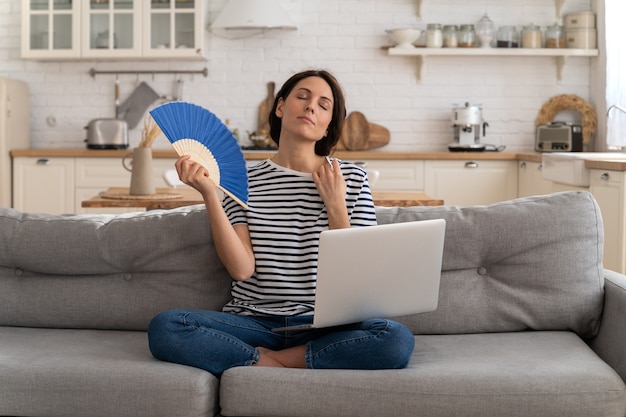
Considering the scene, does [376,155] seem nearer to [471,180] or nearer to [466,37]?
[471,180]

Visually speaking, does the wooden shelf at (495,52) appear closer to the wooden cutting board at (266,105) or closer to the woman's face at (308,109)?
the wooden cutting board at (266,105)

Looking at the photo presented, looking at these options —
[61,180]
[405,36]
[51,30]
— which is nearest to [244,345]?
[61,180]

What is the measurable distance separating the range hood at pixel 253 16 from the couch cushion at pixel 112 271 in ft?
12.3

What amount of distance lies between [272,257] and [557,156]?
3057 mm

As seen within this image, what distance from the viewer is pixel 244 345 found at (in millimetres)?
2211

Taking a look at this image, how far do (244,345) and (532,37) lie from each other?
466 centimetres

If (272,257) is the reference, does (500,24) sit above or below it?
above

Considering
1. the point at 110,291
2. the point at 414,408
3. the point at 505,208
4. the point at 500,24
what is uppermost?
the point at 500,24

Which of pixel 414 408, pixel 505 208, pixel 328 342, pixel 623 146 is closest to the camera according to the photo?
pixel 414 408

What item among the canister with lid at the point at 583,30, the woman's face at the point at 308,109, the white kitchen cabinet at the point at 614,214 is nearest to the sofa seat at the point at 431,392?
the woman's face at the point at 308,109

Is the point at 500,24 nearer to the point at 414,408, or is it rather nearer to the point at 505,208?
the point at 505,208

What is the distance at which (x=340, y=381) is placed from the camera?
2061 millimetres

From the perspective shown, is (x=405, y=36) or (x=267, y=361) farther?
(x=405, y=36)

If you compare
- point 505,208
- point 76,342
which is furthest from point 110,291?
point 505,208
